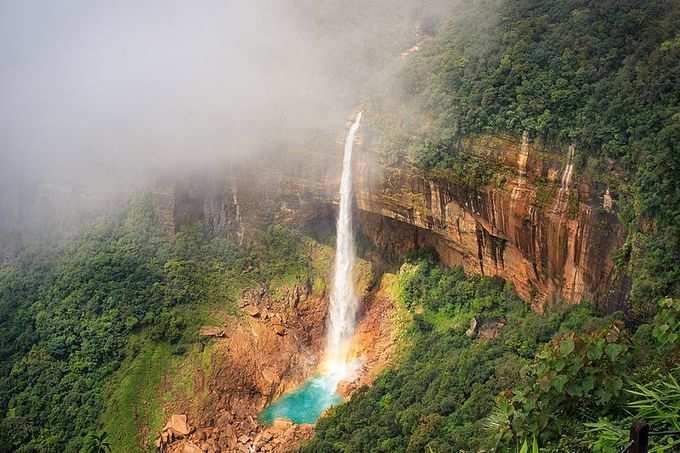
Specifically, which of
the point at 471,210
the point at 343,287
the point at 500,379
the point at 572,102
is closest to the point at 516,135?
the point at 572,102

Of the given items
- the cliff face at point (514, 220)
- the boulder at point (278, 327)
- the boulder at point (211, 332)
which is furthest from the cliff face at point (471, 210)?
the boulder at point (211, 332)

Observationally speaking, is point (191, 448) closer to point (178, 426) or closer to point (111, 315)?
point (178, 426)

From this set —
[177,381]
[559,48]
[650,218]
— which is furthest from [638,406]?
[177,381]

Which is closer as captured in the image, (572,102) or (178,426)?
(572,102)

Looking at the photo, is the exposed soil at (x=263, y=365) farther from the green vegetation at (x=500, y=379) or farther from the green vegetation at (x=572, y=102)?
the green vegetation at (x=572, y=102)

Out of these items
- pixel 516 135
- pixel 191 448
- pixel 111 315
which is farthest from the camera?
pixel 111 315

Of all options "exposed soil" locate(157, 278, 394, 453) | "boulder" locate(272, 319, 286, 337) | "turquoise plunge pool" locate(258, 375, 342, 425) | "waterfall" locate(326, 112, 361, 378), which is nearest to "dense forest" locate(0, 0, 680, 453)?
"exposed soil" locate(157, 278, 394, 453)

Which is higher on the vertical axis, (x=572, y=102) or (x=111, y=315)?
(x=572, y=102)
